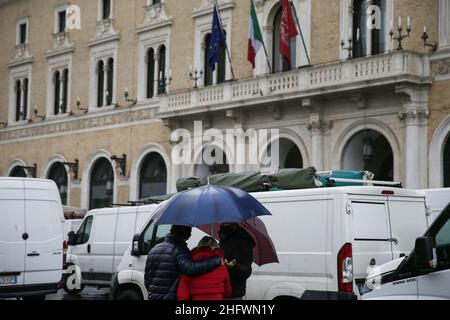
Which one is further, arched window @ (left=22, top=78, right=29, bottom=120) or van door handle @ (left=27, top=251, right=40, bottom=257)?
arched window @ (left=22, top=78, right=29, bottom=120)

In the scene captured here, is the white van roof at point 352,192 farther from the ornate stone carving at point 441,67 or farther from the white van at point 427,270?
the ornate stone carving at point 441,67

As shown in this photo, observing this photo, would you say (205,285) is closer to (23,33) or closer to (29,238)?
(29,238)

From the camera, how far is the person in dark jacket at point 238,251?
846cm

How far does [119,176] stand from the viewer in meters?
32.2

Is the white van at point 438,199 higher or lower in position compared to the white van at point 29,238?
higher

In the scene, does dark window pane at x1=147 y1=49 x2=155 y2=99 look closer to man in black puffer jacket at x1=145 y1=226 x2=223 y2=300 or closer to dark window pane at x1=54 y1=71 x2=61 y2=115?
dark window pane at x1=54 y1=71 x2=61 y2=115

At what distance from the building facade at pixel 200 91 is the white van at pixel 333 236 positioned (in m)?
11.1

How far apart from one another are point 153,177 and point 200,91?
502cm

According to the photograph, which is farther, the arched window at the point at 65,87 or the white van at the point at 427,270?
the arched window at the point at 65,87

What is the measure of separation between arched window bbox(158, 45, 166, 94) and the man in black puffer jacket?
22.9 metres

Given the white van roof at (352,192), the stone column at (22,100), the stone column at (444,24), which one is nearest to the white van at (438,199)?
the white van roof at (352,192)

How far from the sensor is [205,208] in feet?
25.8

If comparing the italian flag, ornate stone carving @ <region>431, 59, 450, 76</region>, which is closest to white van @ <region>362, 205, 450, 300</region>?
ornate stone carving @ <region>431, 59, 450, 76</region>

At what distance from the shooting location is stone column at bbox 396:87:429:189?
70.9ft
